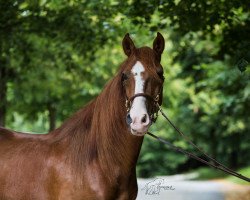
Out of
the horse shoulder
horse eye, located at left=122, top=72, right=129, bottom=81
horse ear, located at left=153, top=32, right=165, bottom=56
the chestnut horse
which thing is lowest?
the horse shoulder

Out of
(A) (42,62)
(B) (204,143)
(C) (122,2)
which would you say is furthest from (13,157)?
(B) (204,143)

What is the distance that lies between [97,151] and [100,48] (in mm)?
7632

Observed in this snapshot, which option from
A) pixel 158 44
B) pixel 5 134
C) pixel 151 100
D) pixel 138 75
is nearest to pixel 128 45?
pixel 158 44

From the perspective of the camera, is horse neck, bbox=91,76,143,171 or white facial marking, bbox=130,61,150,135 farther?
horse neck, bbox=91,76,143,171

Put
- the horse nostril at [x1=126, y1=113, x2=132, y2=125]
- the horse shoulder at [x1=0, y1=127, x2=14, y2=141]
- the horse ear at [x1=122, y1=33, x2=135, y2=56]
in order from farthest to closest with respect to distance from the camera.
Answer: the horse shoulder at [x1=0, y1=127, x2=14, y2=141] → the horse ear at [x1=122, y1=33, x2=135, y2=56] → the horse nostril at [x1=126, y1=113, x2=132, y2=125]

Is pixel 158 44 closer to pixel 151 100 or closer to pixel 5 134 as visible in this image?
pixel 151 100

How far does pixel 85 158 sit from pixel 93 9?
18.6ft

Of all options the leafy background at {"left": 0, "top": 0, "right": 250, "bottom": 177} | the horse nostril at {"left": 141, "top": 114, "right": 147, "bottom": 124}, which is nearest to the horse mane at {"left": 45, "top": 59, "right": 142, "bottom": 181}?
the horse nostril at {"left": 141, "top": 114, "right": 147, "bottom": 124}

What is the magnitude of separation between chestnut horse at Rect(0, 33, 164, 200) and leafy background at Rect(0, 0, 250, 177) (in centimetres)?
166

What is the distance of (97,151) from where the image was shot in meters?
4.89

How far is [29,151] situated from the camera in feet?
16.7

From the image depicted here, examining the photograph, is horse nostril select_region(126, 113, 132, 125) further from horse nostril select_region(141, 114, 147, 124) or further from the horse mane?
the horse mane

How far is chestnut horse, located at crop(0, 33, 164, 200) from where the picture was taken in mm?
4684

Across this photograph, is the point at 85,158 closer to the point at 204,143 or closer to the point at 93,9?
the point at 93,9
